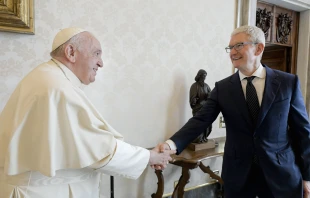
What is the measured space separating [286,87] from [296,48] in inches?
84.6

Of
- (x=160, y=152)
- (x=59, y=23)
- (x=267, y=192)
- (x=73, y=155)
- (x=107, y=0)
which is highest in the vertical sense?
(x=107, y=0)

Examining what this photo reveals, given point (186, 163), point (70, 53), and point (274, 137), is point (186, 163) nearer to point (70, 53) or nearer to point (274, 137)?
point (274, 137)

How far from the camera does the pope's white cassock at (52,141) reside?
101 centimetres

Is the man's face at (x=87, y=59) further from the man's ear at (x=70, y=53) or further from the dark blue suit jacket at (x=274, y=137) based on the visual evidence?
the dark blue suit jacket at (x=274, y=137)

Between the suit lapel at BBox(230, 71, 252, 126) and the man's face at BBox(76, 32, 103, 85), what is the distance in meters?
0.77

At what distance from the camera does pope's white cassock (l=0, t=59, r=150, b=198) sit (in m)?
1.01

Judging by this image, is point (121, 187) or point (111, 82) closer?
point (111, 82)

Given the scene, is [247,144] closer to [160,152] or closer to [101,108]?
[160,152]

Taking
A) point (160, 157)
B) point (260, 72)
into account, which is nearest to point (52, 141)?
point (160, 157)

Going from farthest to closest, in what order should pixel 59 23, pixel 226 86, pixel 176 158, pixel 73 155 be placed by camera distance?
pixel 176 158 → pixel 59 23 → pixel 226 86 → pixel 73 155

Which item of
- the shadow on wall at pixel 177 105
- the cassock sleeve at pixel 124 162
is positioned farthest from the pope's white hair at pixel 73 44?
the shadow on wall at pixel 177 105

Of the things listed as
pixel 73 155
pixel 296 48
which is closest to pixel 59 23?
pixel 73 155

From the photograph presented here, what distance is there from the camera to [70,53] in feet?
3.83

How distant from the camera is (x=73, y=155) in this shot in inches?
41.1
